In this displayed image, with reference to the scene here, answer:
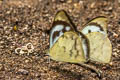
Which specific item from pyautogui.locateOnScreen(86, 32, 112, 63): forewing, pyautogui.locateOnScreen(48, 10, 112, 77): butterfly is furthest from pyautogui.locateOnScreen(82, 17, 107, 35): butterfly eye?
pyautogui.locateOnScreen(86, 32, 112, 63): forewing

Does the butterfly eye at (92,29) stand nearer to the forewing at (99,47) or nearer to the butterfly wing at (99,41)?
the butterfly wing at (99,41)

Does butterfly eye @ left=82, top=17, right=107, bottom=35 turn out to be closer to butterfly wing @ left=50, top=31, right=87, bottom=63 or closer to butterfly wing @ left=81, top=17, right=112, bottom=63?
butterfly wing @ left=81, top=17, right=112, bottom=63

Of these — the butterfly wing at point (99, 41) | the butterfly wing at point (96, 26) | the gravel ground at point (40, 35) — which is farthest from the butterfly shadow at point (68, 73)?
the butterfly wing at point (96, 26)

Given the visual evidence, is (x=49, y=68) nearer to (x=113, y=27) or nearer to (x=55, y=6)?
(x=113, y=27)

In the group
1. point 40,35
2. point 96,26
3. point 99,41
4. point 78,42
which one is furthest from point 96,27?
point 40,35

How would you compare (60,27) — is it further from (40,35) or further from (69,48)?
(40,35)

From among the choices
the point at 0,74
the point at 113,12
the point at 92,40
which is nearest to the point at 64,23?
the point at 92,40

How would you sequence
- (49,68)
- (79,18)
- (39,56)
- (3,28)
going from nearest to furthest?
1. (49,68)
2. (39,56)
3. (3,28)
4. (79,18)
